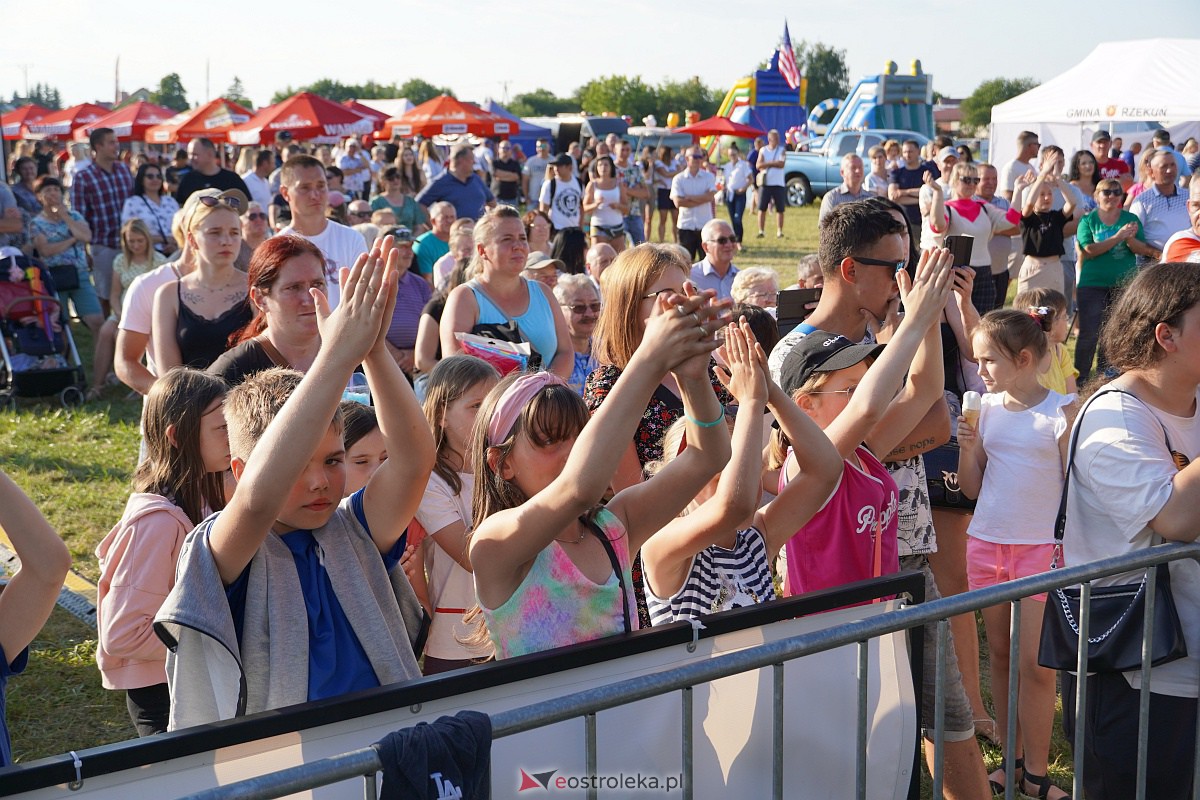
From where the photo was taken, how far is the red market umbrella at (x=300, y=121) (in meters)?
22.1

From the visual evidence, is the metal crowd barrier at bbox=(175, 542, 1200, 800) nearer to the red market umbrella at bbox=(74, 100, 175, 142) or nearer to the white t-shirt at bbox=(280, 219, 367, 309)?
the white t-shirt at bbox=(280, 219, 367, 309)

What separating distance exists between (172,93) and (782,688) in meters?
130

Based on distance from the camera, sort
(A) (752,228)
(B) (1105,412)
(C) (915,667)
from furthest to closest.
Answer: (A) (752,228) < (B) (1105,412) < (C) (915,667)

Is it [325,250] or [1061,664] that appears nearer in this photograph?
[1061,664]

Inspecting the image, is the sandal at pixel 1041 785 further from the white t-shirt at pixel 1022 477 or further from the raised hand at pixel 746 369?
the raised hand at pixel 746 369

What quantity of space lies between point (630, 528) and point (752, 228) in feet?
73.3

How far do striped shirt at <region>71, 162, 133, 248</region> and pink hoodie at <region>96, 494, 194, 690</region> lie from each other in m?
10.2

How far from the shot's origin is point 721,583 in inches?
117

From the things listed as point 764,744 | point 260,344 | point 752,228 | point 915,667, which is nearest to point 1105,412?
point 915,667

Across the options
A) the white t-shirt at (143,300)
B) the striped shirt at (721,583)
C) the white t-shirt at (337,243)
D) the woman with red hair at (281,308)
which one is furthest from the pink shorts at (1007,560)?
the white t-shirt at (143,300)

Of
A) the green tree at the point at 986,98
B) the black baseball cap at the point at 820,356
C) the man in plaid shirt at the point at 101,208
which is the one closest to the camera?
the black baseball cap at the point at 820,356

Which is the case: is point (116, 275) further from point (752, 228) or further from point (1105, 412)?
point (752, 228)

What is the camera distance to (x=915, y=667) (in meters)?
2.64

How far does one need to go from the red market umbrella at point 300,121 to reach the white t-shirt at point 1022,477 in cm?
1994
